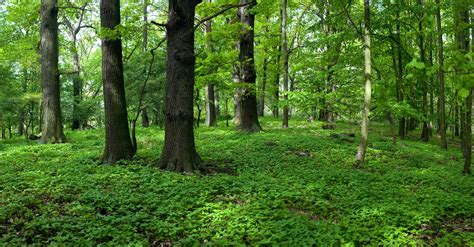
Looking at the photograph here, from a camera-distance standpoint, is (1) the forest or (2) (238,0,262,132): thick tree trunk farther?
(2) (238,0,262,132): thick tree trunk

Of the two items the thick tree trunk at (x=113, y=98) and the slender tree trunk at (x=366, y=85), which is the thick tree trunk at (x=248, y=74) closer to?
the slender tree trunk at (x=366, y=85)

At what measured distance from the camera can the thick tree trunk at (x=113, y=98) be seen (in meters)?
7.45

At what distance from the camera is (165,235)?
12.7 feet

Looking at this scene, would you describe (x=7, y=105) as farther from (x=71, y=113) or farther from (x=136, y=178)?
(x=136, y=178)

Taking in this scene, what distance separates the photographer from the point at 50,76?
11234 millimetres

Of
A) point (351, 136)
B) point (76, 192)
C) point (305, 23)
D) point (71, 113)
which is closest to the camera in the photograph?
point (76, 192)

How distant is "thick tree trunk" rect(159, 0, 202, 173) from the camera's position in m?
6.64

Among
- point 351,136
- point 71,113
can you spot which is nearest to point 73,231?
point 351,136

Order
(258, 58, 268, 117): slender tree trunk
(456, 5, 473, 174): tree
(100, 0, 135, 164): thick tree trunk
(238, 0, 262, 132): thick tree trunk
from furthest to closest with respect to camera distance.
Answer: (258, 58, 268, 117): slender tree trunk < (238, 0, 262, 132): thick tree trunk < (100, 0, 135, 164): thick tree trunk < (456, 5, 473, 174): tree

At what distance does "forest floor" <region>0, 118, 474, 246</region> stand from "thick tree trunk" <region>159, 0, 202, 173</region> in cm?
50

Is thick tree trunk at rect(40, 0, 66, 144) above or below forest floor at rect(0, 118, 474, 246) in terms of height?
above

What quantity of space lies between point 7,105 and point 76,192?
12.0 m

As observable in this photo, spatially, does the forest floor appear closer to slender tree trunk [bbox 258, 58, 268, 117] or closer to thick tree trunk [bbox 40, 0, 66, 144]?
thick tree trunk [bbox 40, 0, 66, 144]

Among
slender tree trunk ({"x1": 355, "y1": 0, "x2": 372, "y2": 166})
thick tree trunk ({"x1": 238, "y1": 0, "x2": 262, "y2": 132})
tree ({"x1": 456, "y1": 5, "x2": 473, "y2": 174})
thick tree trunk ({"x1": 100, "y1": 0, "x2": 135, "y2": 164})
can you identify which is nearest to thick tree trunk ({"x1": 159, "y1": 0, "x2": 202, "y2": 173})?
thick tree trunk ({"x1": 100, "y1": 0, "x2": 135, "y2": 164})
